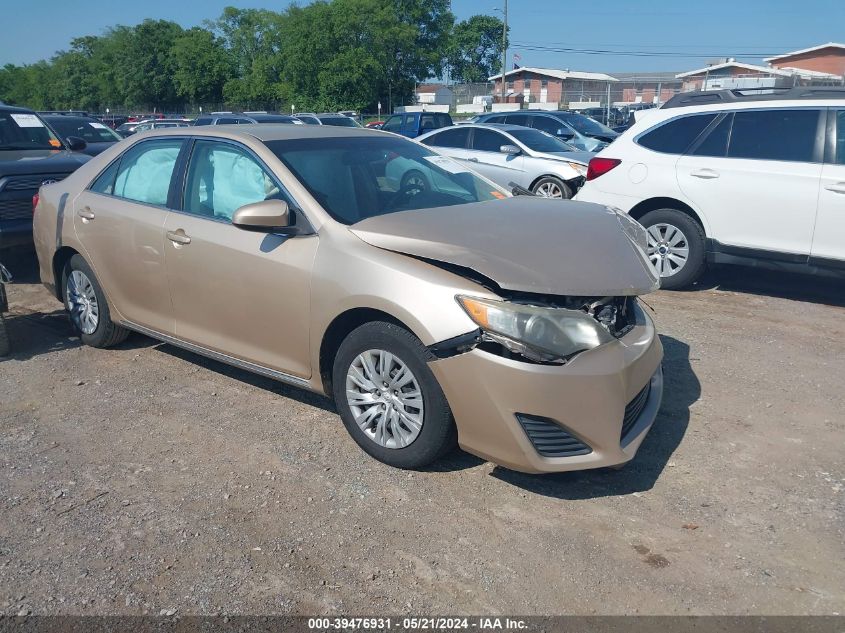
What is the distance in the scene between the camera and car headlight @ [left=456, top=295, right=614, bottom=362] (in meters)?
3.24

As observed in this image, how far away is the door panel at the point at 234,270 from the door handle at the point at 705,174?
4373 mm

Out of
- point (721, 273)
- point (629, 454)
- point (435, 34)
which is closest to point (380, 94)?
point (435, 34)

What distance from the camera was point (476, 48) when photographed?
94.3 meters

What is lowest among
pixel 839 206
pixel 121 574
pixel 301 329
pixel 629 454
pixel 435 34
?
pixel 121 574

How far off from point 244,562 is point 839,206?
5.56m

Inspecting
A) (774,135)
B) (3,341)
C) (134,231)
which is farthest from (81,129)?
(774,135)

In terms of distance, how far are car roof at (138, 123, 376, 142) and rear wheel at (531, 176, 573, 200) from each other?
23.1 ft

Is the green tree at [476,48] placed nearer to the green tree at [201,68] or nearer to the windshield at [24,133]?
the green tree at [201,68]

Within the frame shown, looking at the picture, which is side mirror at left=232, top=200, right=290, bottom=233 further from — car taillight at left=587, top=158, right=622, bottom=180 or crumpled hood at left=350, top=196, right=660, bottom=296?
car taillight at left=587, top=158, right=622, bottom=180

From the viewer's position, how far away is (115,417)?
4.48 meters

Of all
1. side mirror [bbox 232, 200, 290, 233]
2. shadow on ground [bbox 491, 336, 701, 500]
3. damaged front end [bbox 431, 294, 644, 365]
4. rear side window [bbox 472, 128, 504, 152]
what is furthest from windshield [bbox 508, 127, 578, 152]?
damaged front end [bbox 431, 294, 644, 365]

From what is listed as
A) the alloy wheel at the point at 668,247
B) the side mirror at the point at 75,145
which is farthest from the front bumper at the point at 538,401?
the side mirror at the point at 75,145

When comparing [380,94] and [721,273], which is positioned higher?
[380,94]

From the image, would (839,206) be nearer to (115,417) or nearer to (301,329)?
(301,329)
